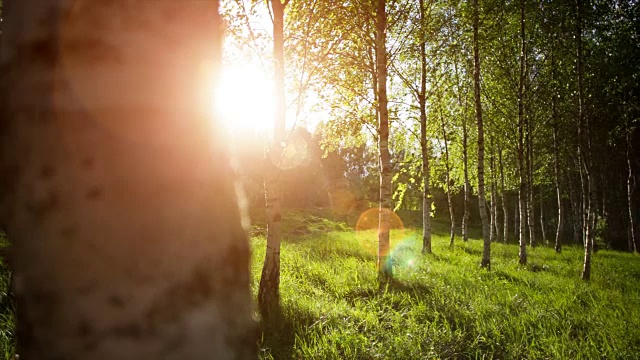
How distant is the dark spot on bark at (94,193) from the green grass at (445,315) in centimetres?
417

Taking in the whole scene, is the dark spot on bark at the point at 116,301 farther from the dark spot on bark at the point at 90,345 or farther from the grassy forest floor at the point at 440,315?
the grassy forest floor at the point at 440,315

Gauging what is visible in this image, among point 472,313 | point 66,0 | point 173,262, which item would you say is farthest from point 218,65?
point 472,313

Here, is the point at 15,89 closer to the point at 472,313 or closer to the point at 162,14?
the point at 162,14

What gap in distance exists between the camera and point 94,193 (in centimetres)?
57

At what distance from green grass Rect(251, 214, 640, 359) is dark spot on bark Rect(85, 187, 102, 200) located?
4175 mm

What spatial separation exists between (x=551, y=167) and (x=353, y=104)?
2384 cm

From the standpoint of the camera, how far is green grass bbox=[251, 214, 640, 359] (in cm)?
473

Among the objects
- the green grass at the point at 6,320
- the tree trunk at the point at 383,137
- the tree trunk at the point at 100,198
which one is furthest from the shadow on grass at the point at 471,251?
the tree trunk at the point at 100,198

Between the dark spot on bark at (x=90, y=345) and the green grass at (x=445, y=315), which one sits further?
the green grass at (x=445, y=315)

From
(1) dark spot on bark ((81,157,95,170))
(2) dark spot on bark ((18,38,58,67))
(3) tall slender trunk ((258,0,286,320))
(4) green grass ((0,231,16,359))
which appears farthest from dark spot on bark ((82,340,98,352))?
(3) tall slender trunk ((258,0,286,320))

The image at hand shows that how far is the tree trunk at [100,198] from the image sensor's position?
21.9 inches

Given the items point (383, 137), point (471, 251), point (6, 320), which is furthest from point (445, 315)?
point (471, 251)

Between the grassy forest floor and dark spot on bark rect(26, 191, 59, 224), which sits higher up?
dark spot on bark rect(26, 191, 59, 224)

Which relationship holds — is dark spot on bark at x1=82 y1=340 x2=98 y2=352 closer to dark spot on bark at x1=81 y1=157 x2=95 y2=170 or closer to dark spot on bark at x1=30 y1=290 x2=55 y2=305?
dark spot on bark at x1=30 y1=290 x2=55 y2=305
